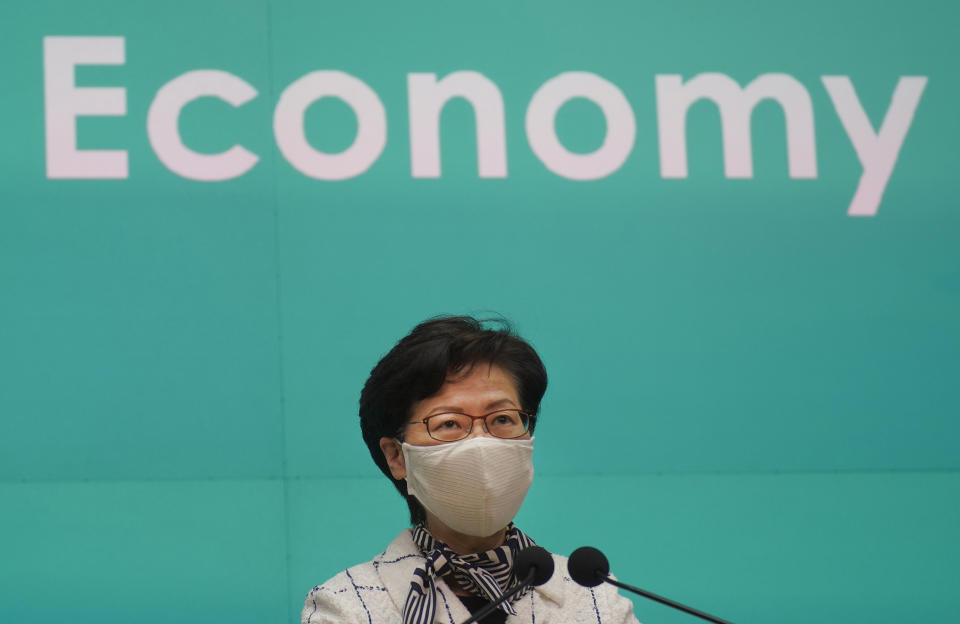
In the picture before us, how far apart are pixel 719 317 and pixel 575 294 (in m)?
0.37

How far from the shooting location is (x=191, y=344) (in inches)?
106

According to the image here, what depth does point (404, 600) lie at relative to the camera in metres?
1.68

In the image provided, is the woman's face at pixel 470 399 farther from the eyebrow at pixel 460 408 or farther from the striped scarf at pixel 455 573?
the striped scarf at pixel 455 573

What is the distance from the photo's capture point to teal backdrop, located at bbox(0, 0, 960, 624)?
2.65 meters

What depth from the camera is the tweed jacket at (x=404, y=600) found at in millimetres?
1661

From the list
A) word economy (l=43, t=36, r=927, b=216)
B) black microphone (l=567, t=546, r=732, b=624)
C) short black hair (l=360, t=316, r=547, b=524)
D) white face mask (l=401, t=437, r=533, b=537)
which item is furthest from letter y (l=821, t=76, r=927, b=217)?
black microphone (l=567, t=546, r=732, b=624)

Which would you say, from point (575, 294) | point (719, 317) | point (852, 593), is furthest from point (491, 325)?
point (852, 593)

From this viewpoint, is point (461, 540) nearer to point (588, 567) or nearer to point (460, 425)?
point (460, 425)

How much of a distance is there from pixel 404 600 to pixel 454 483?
183 mm

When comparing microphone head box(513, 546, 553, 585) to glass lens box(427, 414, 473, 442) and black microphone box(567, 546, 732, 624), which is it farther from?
glass lens box(427, 414, 473, 442)

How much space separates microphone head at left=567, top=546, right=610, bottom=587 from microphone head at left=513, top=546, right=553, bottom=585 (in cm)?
4

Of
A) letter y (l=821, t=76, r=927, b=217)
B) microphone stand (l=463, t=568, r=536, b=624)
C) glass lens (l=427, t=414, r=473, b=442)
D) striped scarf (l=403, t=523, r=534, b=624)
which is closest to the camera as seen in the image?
microphone stand (l=463, t=568, r=536, b=624)

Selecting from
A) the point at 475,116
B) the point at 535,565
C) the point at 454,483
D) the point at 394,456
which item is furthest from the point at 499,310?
the point at 535,565

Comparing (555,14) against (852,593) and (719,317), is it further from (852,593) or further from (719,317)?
(852,593)
